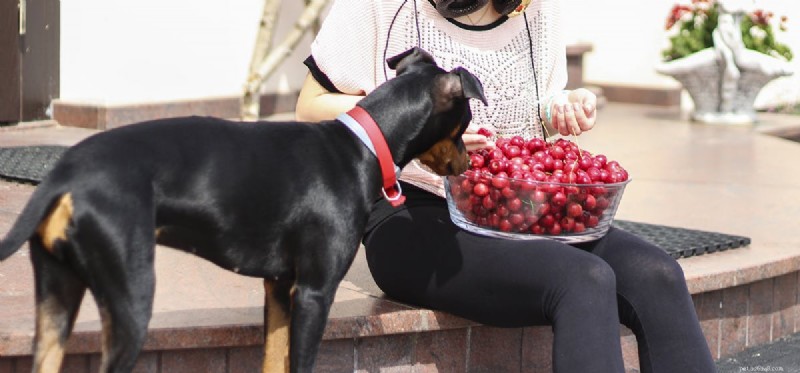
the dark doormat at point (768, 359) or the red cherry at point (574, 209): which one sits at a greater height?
the red cherry at point (574, 209)

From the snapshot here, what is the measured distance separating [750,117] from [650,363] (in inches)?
260

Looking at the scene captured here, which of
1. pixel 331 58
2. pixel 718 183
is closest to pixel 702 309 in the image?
pixel 331 58

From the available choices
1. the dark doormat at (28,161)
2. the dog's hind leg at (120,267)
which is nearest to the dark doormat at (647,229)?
the dark doormat at (28,161)

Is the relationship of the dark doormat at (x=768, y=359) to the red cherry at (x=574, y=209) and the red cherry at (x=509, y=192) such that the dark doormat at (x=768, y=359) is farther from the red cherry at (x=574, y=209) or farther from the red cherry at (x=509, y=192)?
the red cherry at (x=509, y=192)

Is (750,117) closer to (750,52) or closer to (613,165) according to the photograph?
(750,52)

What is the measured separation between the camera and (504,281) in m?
3.37

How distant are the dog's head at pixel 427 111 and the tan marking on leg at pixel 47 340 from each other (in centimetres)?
91

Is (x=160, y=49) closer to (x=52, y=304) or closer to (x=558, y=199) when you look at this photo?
(x=558, y=199)

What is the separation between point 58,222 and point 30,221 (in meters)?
0.06

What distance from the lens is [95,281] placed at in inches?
103

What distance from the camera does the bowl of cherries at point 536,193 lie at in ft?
11.2

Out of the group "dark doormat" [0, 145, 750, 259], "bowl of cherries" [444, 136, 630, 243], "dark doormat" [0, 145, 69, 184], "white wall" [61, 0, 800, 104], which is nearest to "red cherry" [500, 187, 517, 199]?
"bowl of cherries" [444, 136, 630, 243]

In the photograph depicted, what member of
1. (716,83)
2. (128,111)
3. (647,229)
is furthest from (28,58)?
(716,83)

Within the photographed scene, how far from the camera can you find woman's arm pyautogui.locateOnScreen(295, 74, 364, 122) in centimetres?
362
